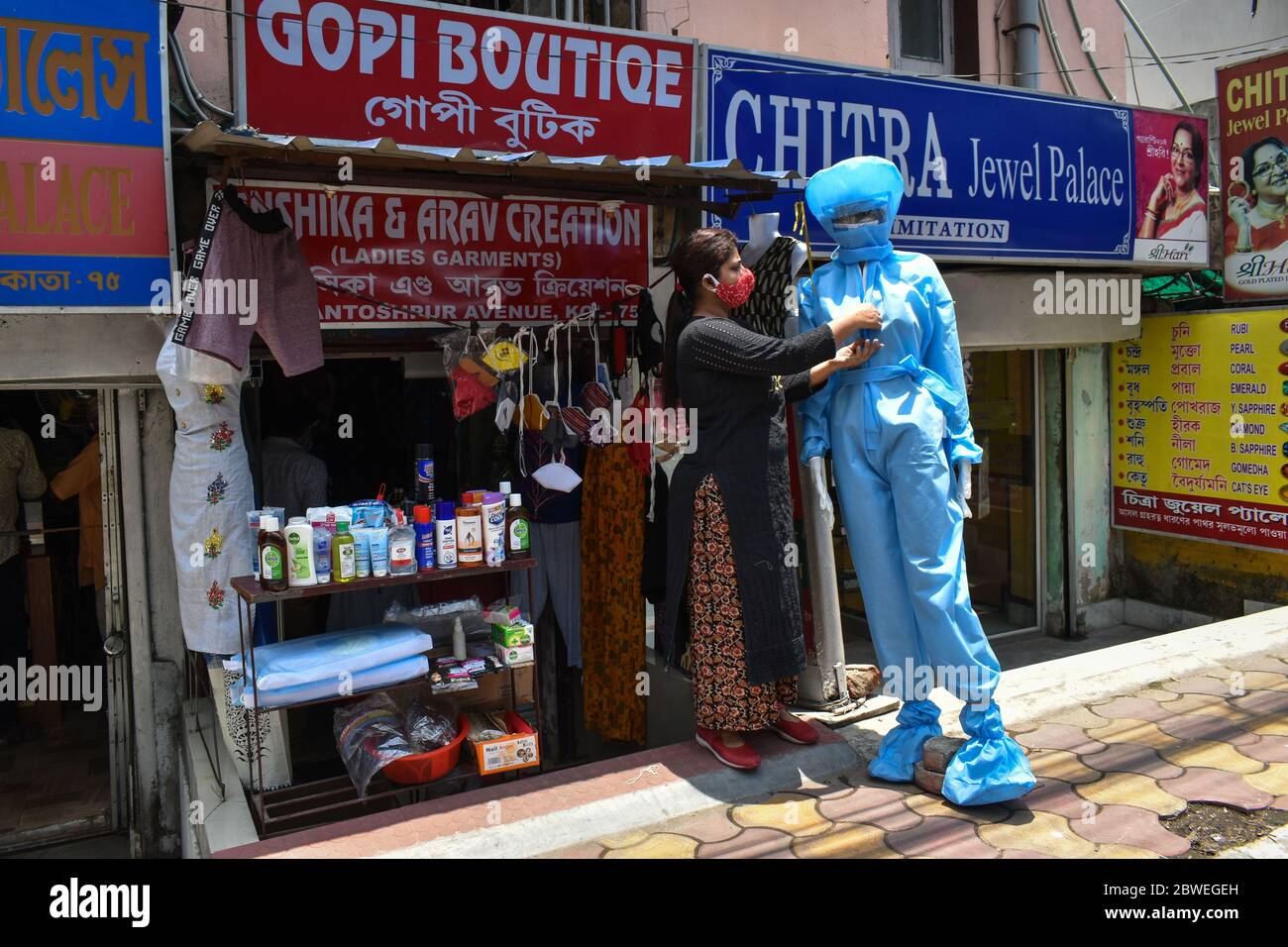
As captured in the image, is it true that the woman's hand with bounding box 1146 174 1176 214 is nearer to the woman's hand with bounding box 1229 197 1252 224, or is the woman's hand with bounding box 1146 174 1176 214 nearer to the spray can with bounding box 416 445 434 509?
the woman's hand with bounding box 1229 197 1252 224

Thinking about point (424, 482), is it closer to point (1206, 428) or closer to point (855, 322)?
point (855, 322)

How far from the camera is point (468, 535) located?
3.78 m

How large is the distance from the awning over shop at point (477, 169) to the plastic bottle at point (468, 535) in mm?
1287

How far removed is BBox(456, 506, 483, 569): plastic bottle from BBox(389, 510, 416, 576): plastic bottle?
0.18 metres

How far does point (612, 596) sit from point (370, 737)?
156 cm

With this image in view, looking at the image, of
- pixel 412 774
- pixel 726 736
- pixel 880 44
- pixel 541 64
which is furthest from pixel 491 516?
pixel 880 44

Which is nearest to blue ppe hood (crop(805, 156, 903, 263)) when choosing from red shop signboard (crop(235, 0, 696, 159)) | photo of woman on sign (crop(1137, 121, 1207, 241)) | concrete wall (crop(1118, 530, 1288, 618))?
red shop signboard (crop(235, 0, 696, 159))

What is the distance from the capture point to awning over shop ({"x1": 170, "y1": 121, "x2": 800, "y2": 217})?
133 inches

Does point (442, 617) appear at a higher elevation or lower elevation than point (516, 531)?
lower

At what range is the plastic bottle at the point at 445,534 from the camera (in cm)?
373

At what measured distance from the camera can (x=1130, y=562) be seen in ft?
26.4

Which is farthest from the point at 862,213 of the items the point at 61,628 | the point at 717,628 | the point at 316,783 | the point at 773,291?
the point at 61,628

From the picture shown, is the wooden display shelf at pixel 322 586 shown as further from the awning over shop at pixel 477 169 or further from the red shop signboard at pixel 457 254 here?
the awning over shop at pixel 477 169
